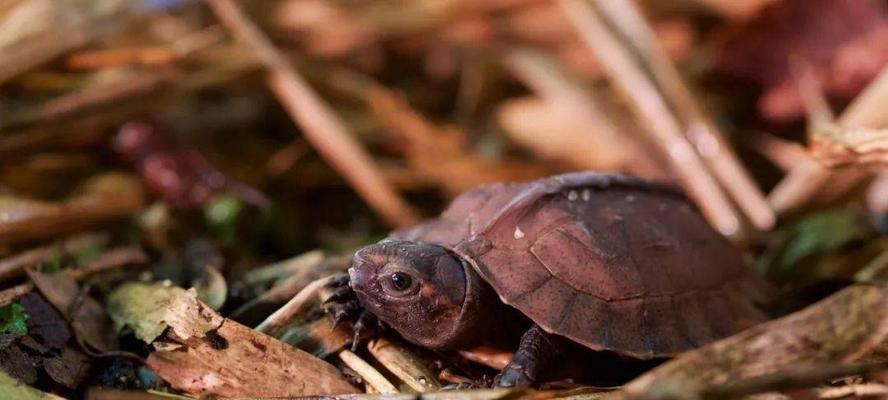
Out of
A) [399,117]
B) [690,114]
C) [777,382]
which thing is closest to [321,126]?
[399,117]

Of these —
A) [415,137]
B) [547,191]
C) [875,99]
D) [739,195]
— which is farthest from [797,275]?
[415,137]

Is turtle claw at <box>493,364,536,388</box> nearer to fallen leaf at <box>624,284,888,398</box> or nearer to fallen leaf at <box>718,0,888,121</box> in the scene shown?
fallen leaf at <box>624,284,888,398</box>

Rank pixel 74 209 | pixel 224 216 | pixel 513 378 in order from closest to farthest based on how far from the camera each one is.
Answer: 1. pixel 513 378
2. pixel 74 209
3. pixel 224 216

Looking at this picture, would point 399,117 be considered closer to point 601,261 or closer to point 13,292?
point 601,261

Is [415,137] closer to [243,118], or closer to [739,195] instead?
[243,118]

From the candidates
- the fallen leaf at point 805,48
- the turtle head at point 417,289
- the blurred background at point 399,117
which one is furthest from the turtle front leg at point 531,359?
the fallen leaf at point 805,48
